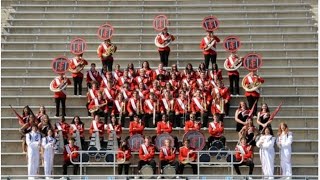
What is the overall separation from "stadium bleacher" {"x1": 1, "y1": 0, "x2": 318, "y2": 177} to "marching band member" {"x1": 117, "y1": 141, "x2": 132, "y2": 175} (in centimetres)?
51

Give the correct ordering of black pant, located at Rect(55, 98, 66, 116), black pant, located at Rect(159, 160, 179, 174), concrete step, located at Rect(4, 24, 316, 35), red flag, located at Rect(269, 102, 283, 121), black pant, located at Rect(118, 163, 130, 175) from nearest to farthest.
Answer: black pant, located at Rect(159, 160, 179, 174), black pant, located at Rect(118, 163, 130, 175), red flag, located at Rect(269, 102, 283, 121), black pant, located at Rect(55, 98, 66, 116), concrete step, located at Rect(4, 24, 316, 35)

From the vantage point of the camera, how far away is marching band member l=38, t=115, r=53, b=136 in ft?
77.6

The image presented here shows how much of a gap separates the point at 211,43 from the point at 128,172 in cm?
501

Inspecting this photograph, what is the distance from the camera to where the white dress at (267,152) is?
2286cm

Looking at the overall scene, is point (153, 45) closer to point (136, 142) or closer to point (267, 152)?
point (136, 142)

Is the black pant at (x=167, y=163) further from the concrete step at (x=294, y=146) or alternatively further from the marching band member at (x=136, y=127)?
the concrete step at (x=294, y=146)

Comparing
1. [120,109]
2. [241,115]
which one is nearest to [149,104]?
[120,109]

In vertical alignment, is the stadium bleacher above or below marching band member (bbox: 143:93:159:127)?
above

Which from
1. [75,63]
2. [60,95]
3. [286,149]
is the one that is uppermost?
[75,63]

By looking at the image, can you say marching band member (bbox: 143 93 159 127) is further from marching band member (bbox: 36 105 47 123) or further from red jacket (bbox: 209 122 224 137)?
marching band member (bbox: 36 105 47 123)

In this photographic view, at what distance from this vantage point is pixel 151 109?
24.7 metres

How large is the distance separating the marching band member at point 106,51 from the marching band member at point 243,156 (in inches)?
204

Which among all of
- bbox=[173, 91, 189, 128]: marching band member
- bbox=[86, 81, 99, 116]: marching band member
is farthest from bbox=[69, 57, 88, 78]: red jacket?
bbox=[173, 91, 189, 128]: marching band member

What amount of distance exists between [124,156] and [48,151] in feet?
5.45
